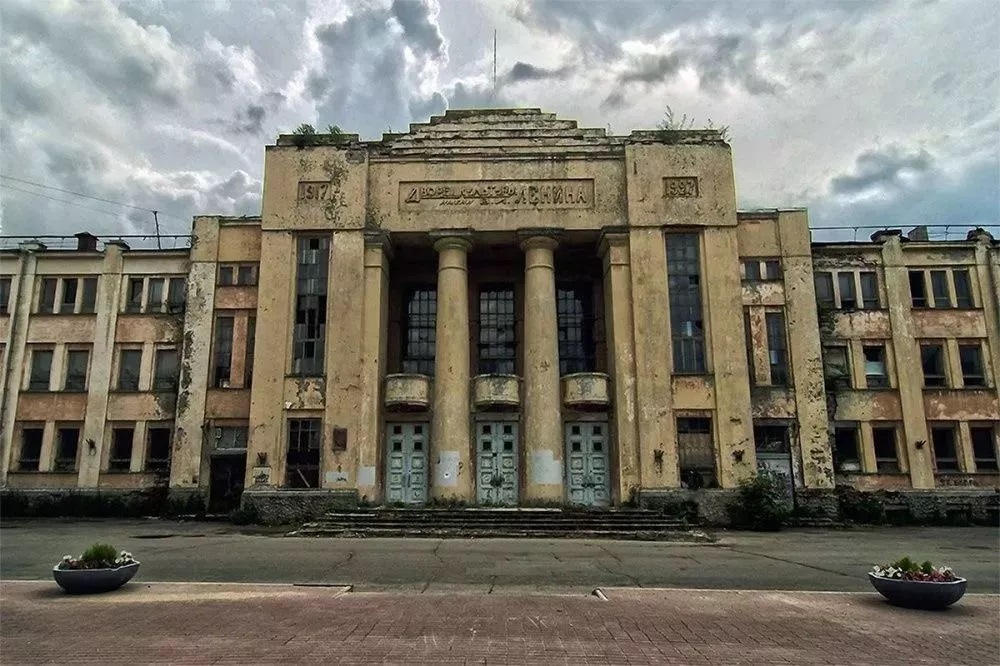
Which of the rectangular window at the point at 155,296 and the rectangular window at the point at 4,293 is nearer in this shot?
the rectangular window at the point at 155,296

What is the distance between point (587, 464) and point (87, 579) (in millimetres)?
17534

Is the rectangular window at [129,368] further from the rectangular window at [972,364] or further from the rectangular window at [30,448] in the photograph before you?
the rectangular window at [972,364]

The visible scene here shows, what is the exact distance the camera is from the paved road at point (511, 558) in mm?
12078

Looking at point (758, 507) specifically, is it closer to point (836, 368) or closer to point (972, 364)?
point (836, 368)

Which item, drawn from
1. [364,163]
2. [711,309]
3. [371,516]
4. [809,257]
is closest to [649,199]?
[711,309]

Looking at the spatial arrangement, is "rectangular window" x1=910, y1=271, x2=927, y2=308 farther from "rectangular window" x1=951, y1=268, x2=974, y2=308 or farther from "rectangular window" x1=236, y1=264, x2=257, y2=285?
"rectangular window" x1=236, y1=264, x2=257, y2=285

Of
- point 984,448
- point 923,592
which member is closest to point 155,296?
point 923,592

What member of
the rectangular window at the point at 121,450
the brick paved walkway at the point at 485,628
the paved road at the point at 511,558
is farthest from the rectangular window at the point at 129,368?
the brick paved walkway at the point at 485,628

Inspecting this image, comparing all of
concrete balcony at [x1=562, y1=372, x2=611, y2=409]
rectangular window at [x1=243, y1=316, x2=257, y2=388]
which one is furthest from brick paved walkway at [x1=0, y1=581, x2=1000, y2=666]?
rectangular window at [x1=243, y1=316, x2=257, y2=388]

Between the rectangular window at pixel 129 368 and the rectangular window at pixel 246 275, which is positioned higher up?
the rectangular window at pixel 246 275

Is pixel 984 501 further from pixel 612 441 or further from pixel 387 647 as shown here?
pixel 387 647

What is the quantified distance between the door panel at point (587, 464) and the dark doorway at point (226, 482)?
39.8ft

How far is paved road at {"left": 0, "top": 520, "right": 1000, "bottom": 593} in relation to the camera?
39.6ft

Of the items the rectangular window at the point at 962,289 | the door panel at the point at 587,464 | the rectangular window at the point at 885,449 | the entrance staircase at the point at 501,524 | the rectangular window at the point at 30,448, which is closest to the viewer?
the entrance staircase at the point at 501,524
